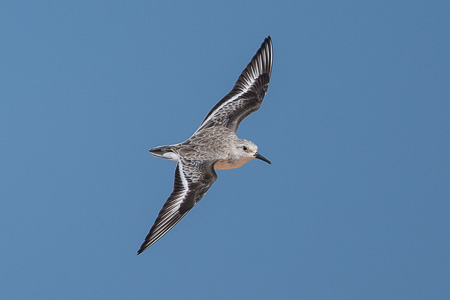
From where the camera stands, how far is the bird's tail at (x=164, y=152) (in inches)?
332

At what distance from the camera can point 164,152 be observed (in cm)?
859

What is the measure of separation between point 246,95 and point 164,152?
206cm

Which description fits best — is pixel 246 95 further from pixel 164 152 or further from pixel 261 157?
pixel 164 152

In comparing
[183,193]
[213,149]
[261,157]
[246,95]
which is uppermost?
[246,95]

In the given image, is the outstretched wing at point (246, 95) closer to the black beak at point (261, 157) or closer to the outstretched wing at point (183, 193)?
the black beak at point (261, 157)

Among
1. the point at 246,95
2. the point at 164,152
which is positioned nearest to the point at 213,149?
the point at 164,152

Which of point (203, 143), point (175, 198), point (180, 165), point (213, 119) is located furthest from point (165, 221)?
point (213, 119)

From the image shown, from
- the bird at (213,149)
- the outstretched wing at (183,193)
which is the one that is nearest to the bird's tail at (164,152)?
the bird at (213,149)

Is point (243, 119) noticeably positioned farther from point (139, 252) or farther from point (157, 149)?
point (139, 252)

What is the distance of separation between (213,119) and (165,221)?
236cm

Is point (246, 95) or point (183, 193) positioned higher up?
point (246, 95)

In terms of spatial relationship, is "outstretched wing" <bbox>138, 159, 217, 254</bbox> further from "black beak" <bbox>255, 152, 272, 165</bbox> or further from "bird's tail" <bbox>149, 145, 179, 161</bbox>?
"black beak" <bbox>255, 152, 272, 165</bbox>

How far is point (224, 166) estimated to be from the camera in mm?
8539

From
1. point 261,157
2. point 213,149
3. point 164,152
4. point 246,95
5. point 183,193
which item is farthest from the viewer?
point 246,95
